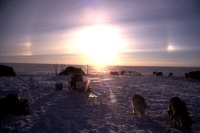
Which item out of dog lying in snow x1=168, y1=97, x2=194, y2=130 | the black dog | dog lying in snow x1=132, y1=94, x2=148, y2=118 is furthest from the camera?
dog lying in snow x1=132, y1=94, x2=148, y2=118

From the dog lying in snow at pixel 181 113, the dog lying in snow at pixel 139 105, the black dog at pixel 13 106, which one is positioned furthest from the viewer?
the dog lying in snow at pixel 139 105

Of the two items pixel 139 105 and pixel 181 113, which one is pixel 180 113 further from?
pixel 139 105

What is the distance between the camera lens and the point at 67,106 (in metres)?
12.7

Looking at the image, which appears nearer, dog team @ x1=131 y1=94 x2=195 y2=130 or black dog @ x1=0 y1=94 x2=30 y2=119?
dog team @ x1=131 y1=94 x2=195 y2=130

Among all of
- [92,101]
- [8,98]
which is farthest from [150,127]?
[8,98]

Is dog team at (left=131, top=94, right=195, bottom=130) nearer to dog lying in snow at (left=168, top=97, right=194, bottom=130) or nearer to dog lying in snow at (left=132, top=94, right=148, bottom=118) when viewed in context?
→ dog lying in snow at (left=168, top=97, right=194, bottom=130)

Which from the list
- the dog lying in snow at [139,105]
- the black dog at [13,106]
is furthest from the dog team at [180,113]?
the black dog at [13,106]

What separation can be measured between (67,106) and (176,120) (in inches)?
252

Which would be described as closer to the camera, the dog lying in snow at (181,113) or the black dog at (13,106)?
the dog lying in snow at (181,113)

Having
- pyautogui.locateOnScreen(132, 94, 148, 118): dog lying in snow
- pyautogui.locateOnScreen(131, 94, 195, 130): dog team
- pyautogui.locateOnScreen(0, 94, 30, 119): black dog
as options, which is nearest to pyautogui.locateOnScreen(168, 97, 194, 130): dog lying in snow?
pyautogui.locateOnScreen(131, 94, 195, 130): dog team

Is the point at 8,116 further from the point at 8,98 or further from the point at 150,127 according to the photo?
the point at 150,127

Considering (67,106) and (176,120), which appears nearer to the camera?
(176,120)

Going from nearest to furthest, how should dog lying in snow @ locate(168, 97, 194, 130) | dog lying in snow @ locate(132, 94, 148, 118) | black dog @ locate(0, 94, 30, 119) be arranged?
dog lying in snow @ locate(168, 97, 194, 130)
black dog @ locate(0, 94, 30, 119)
dog lying in snow @ locate(132, 94, 148, 118)

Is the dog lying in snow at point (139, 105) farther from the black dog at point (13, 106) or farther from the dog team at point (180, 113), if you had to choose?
the black dog at point (13, 106)
